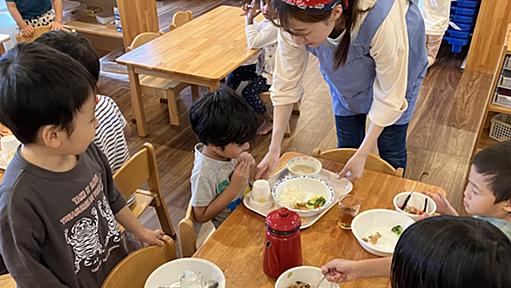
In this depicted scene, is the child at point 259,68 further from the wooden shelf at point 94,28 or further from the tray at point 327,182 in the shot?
the wooden shelf at point 94,28

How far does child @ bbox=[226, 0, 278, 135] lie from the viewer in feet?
9.04

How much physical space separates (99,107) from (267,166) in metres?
0.70

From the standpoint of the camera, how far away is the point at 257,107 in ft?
10.3

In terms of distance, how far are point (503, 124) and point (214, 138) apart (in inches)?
78.1

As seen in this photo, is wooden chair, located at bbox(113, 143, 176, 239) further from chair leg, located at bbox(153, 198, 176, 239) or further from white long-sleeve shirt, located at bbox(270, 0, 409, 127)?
white long-sleeve shirt, located at bbox(270, 0, 409, 127)

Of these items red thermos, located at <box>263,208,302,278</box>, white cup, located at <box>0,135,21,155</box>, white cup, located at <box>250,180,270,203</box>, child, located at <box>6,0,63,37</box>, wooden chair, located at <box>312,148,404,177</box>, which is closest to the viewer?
red thermos, located at <box>263,208,302,278</box>

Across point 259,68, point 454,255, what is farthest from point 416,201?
point 259,68

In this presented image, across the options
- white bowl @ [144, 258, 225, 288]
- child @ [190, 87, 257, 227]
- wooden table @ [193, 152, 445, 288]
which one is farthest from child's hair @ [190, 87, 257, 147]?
white bowl @ [144, 258, 225, 288]

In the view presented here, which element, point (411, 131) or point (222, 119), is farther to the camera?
point (411, 131)

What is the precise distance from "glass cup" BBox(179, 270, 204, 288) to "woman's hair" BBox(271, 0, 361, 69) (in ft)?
2.25

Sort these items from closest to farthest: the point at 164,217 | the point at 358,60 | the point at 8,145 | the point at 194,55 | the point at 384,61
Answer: the point at 384,61 → the point at 358,60 → the point at 8,145 → the point at 164,217 → the point at 194,55

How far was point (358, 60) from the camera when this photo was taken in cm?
150

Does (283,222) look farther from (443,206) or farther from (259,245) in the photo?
(443,206)

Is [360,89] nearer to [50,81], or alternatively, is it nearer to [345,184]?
[345,184]
